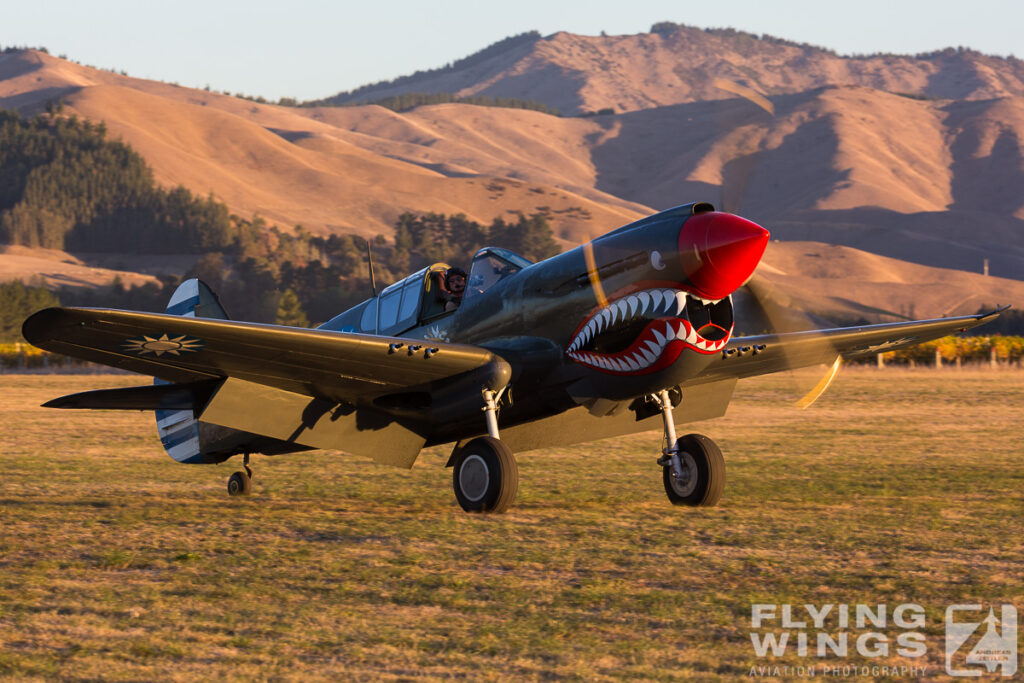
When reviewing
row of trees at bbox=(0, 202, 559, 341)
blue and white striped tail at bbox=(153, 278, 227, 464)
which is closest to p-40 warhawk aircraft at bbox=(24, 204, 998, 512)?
blue and white striped tail at bbox=(153, 278, 227, 464)

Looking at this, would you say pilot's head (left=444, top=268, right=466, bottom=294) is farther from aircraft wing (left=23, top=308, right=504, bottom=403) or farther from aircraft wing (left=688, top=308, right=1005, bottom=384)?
aircraft wing (left=688, top=308, right=1005, bottom=384)

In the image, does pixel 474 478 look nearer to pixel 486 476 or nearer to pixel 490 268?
pixel 486 476


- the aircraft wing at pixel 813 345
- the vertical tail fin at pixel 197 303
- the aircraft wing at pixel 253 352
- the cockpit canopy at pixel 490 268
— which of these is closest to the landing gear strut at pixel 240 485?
the aircraft wing at pixel 253 352

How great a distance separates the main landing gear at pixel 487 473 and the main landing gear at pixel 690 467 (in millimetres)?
1633

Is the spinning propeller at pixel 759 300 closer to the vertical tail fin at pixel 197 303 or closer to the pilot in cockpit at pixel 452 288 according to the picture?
the pilot in cockpit at pixel 452 288

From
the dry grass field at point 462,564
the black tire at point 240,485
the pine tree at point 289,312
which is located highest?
the pine tree at point 289,312

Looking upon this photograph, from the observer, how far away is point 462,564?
7.39 meters

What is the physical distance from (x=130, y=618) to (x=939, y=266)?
16788cm

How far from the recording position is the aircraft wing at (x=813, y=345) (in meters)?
10.8

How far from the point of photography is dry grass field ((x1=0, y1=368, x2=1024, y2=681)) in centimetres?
→ 522

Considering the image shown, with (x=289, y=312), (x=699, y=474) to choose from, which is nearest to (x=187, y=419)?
(x=699, y=474)

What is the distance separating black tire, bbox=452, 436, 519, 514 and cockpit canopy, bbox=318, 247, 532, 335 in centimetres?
183

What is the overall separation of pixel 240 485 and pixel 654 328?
5.04m

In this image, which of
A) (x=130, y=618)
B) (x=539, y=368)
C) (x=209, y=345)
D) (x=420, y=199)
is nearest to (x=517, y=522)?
(x=539, y=368)
